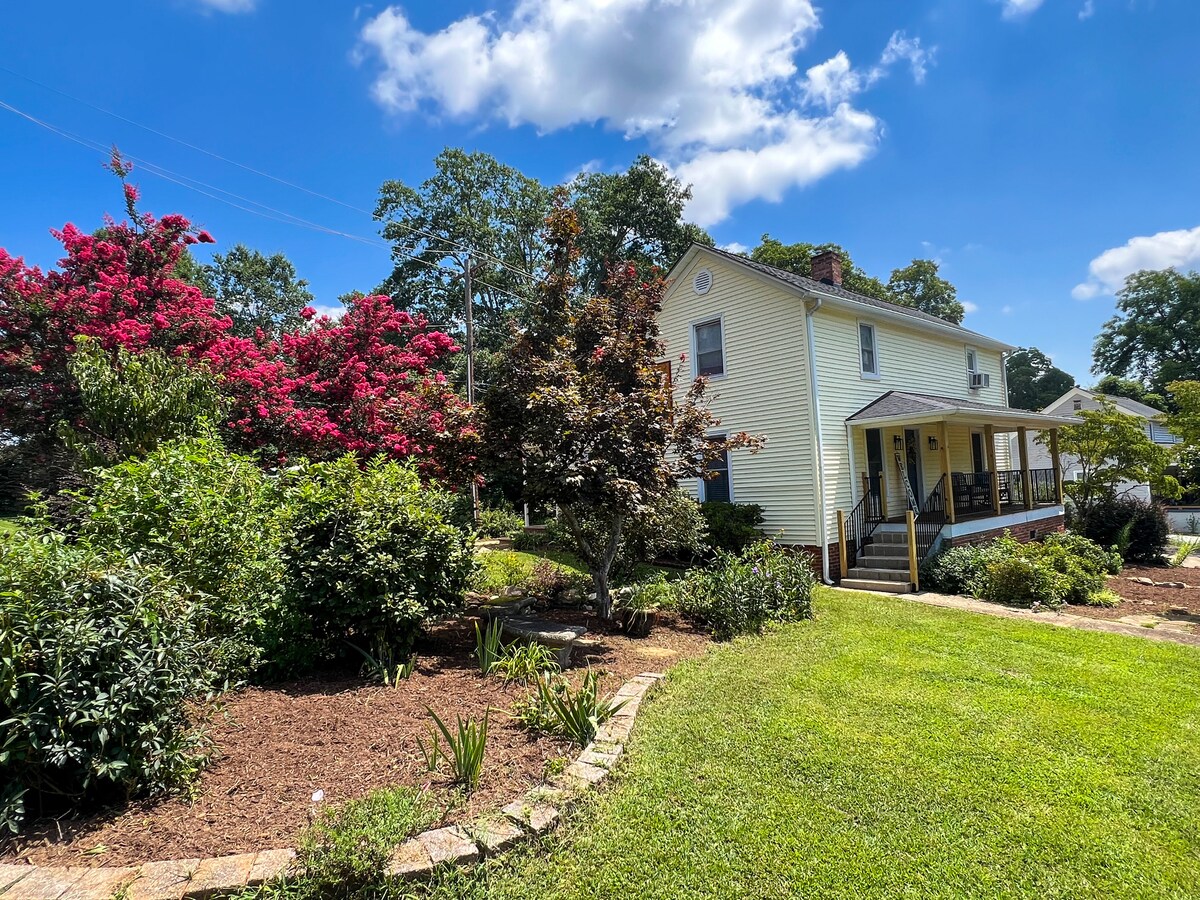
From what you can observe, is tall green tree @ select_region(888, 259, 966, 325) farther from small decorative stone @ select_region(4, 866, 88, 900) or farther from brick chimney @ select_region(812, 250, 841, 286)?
small decorative stone @ select_region(4, 866, 88, 900)

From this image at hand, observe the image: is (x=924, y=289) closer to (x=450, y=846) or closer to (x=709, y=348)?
(x=709, y=348)

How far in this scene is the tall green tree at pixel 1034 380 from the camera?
189ft

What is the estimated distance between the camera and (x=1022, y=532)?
13172mm

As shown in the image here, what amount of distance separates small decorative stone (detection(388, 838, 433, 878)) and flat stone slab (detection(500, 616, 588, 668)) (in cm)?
264

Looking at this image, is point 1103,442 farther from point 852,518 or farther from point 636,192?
point 636,192

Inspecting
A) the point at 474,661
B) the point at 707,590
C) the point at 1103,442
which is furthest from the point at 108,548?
the point at 1103,442

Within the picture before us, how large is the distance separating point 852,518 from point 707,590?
5.47 metres

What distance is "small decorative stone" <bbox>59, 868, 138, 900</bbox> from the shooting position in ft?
7.06

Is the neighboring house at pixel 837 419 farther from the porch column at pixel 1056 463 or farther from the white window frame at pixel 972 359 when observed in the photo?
the white window frame at pixel 972 359

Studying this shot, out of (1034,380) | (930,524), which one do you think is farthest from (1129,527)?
(1034,380)

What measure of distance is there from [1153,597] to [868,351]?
21.9 feet

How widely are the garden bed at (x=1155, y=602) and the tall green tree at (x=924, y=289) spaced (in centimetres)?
3538

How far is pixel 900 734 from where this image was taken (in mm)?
3887

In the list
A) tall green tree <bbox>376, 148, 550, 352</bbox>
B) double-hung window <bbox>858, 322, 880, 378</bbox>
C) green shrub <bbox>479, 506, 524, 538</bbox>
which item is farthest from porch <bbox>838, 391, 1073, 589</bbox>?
tall green tree <bbox>376, 148, 550, 352</bbox>
